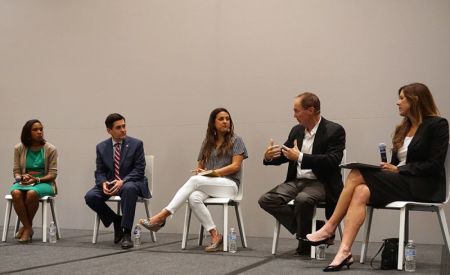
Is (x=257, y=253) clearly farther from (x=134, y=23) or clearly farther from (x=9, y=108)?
(x=9, y=108)

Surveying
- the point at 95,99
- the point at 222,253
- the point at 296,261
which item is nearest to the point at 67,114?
the point at 95,99

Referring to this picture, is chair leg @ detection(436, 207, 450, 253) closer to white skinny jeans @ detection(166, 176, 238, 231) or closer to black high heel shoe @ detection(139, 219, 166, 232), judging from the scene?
white skinny jeans @ detection(166, 176, 238, 231)

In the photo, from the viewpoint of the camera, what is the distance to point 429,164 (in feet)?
11.0

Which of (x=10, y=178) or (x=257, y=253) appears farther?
(x=10, y=178)

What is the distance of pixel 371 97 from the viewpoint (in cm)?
502

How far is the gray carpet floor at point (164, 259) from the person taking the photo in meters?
3.13

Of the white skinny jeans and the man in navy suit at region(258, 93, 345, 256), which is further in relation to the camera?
the white skinny jeans

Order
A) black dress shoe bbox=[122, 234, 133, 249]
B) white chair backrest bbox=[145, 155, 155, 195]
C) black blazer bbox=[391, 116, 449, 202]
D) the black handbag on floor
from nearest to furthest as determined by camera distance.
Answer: the black handbag on floor → black blazer bbox=[391, 116, 449, 202] → black dress shoe bbox=[122, 234, 133, 249] → white chair backrest bbox=[145, 155, 155, 195]

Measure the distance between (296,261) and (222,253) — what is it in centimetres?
63

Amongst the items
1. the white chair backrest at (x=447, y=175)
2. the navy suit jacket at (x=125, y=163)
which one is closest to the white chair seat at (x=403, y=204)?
the white chair backrest at (x=447, y=175)

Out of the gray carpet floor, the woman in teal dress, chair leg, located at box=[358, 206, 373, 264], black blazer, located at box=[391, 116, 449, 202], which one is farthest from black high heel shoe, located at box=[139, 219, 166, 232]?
black blazer, located at box=[391, 116, 449, 202]

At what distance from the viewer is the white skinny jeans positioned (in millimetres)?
4215

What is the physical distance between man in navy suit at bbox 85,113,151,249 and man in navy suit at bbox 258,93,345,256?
3.76 ft

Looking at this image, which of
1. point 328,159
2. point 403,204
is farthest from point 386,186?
point 328,159
